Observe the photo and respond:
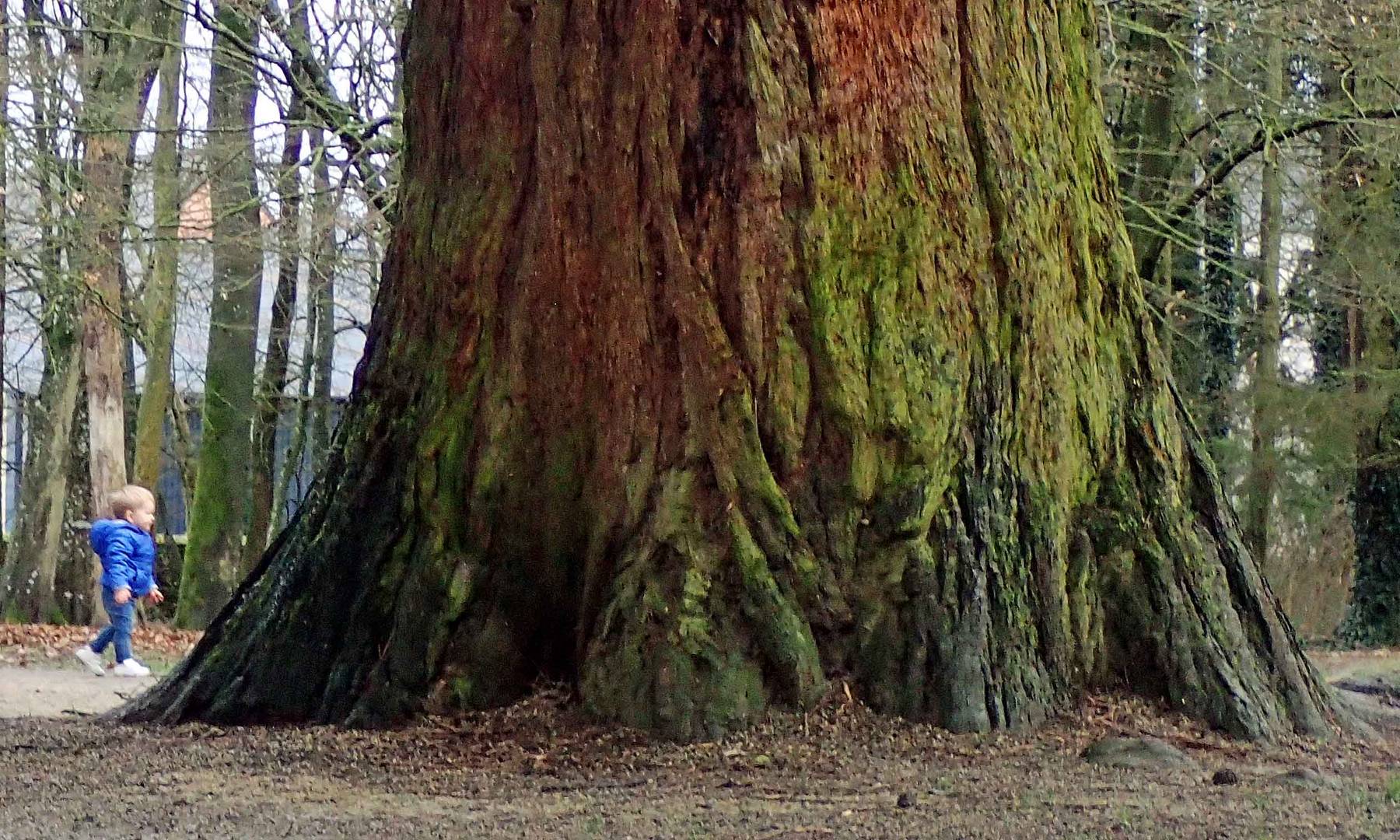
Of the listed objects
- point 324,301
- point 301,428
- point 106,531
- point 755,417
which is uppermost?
point 324,301

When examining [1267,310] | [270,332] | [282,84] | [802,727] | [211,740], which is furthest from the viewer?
[270,332]

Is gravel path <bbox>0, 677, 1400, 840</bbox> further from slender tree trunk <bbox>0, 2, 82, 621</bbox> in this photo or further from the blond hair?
slender tree trunk <bbox>0, 2, 82, 621</bbox>

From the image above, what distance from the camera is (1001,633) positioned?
4133mm

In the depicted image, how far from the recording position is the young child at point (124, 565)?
10195mm

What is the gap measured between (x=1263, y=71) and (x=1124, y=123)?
1.49m

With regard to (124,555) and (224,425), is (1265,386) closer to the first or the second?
(124,555)

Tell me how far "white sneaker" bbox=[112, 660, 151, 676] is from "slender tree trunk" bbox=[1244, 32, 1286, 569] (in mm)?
11995

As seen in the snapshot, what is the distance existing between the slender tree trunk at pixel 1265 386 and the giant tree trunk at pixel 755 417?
13.0 meters

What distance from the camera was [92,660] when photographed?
10508 millimetres

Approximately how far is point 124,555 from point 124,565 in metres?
0.09

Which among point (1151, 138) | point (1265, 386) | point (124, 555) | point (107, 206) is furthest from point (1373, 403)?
point (107, 206)

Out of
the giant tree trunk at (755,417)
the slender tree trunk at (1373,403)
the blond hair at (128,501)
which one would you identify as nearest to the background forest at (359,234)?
the slender tree trunk at (1373,403)

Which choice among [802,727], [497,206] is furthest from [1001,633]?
[497,206]

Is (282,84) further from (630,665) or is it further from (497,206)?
(630,665)
